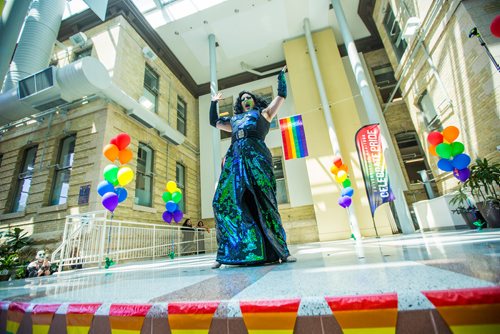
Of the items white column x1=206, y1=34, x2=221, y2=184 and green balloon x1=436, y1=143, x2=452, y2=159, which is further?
white column x1=206, y1=34, x2=221, y2=184

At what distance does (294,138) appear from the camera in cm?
741

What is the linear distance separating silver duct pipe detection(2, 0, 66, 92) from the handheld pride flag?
766 centimetres

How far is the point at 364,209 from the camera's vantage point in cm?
747

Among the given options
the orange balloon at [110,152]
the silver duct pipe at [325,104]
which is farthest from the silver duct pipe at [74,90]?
the silver duct pipe at [325,104]

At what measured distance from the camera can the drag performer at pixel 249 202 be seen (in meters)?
1.91

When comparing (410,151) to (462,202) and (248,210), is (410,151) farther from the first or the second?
(248,210)

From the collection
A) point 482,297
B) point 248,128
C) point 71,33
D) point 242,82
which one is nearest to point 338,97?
point 242,82

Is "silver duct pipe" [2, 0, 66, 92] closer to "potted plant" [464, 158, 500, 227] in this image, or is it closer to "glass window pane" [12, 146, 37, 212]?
"glass window pane" [12, 146, 37, 212]

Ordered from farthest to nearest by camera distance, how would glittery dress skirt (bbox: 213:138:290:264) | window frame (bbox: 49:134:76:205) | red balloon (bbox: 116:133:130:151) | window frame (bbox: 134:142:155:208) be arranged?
window frame (bbox: 134:142:155:208) < window frame (bbox: 49:134:76:205) < red balloon (bbox: 116:133:130:151) < glittery dress skirt (bbox: 213:138:290:264)

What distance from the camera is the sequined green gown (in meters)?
1.91

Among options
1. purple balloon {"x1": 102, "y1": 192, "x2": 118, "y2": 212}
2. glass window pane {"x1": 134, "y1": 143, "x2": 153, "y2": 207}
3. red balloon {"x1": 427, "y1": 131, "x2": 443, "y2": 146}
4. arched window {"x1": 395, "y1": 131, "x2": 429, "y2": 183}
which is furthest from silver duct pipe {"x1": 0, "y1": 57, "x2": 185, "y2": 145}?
arched window {"x1": 395, "y1": 131, "x2": 429, "y2": 183}

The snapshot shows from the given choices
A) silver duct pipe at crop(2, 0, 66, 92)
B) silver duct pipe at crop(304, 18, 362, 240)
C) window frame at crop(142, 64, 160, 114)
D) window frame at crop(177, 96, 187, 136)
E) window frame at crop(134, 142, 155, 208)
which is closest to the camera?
silver duct pipe at crop(2, 0, 66, 92)

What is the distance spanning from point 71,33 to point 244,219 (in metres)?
11.3

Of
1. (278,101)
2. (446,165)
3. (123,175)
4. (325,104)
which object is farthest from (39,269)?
(325,104)
